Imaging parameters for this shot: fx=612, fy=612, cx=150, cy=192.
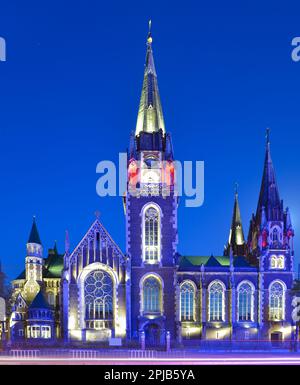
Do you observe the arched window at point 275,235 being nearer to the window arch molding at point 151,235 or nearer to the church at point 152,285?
the church at point 152,285

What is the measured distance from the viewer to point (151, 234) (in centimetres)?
6969

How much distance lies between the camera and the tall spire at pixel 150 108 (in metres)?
73.5

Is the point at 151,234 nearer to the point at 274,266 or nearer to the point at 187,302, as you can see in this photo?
the point at 187,302

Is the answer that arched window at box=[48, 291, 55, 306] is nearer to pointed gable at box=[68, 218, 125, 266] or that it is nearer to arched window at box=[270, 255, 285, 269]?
pointed gable at box=[68, 218, 125, 266]

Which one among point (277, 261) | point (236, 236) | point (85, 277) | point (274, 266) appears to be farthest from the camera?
point (236, 236)

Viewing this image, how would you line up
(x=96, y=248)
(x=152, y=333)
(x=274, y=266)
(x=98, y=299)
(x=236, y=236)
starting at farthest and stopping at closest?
(x=236, y=236), (x=274, y=266), (x=152, y=333), (x=96, y=248), (x=98, y=299)

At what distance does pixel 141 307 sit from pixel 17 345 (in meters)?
14.0

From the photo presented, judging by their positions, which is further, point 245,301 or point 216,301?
point 245,301

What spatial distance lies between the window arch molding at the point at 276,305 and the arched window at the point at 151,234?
13.9m

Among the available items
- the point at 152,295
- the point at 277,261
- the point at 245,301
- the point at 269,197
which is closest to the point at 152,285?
the point at 152,295

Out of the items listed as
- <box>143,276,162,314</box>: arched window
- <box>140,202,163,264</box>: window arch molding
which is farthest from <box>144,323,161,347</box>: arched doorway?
<box>140,202,163,264</box>: window arch molding

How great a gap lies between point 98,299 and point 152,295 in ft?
20.0

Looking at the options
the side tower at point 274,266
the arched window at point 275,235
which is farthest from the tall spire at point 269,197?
the arched window at point 275,235
